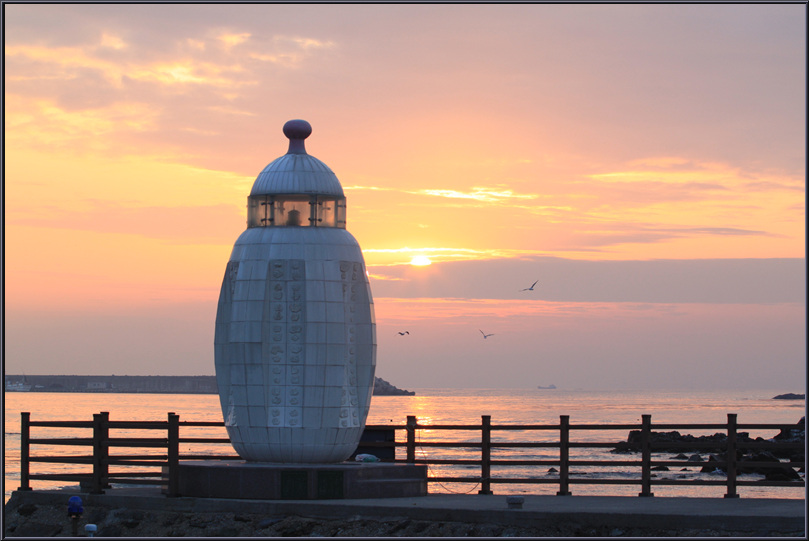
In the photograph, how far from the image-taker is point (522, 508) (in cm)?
1443

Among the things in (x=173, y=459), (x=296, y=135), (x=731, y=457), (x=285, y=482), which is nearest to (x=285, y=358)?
Result: (x=285, y=482)

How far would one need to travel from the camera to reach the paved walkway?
43.2ft

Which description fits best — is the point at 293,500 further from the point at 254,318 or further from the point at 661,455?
the point at 661,455

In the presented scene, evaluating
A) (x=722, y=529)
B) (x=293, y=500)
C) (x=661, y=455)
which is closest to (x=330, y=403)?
(x=293, y=500)

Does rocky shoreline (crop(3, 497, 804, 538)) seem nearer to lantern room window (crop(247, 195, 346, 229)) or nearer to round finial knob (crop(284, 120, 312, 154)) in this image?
lantern room window (crop(247, 195, 346, 229))

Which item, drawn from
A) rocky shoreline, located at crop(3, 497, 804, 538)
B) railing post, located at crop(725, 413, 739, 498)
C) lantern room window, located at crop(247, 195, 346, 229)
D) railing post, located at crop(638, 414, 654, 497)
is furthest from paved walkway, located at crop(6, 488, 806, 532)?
lantern room window, located at crop(247, 195, 346, 229)

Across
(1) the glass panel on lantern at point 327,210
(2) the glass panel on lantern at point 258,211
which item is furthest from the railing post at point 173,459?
(1) the glass panel on lantern at point 327,210

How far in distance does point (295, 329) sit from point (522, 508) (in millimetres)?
4417

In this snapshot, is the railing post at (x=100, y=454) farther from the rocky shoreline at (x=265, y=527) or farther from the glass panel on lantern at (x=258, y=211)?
the glass panel on lantern at (x=258, y=211)

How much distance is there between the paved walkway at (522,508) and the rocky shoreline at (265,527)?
10 centimetres

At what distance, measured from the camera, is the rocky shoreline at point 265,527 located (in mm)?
13352

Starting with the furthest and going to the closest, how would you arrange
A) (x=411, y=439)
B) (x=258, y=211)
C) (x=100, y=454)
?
(x=411, y=439)
(x=258, y=211)
(x=100, y=454)

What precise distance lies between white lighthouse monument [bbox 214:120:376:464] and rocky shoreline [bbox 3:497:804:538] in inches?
72.2

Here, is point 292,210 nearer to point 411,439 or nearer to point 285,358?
point 285,358
